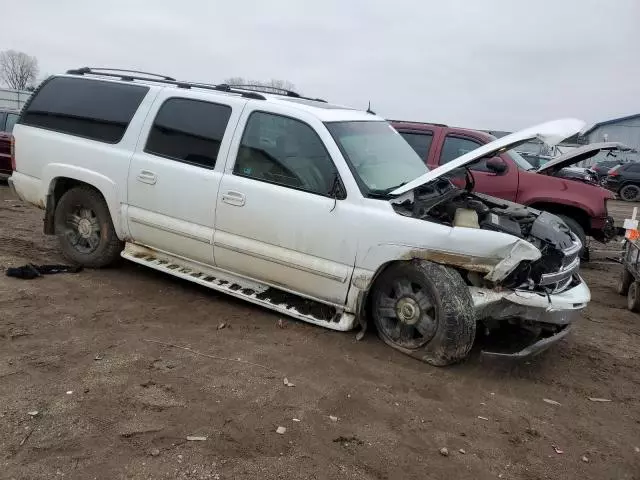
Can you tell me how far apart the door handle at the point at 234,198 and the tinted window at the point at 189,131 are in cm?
32

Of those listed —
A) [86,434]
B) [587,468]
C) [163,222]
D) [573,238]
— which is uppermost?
[573,238]

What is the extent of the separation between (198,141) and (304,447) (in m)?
2.90

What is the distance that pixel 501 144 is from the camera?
13.2ft

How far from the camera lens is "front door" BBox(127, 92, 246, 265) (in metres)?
4.71

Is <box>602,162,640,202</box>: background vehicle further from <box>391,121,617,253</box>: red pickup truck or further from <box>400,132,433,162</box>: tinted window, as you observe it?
<box>400,132,433,162</box>: tinted window

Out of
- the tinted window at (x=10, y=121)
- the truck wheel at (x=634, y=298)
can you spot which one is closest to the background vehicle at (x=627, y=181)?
the truck wheel at (x=634, y=298)

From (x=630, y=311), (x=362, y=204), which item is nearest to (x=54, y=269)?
(x=362, y=204)

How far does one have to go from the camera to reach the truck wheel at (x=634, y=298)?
5.81 m

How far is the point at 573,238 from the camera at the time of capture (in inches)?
183

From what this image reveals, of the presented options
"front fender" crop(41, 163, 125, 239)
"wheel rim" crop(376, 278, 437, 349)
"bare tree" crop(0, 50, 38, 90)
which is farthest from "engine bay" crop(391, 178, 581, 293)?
"bare tree" crop(0, 50, 38, 90)

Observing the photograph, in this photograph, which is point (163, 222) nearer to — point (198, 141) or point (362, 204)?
point (198, 141)

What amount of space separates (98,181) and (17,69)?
64881 millimetres

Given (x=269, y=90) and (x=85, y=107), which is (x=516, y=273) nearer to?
(x=269, y=90)

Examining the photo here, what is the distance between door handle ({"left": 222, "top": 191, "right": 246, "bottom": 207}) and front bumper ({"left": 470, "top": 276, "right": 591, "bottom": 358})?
193 cm
